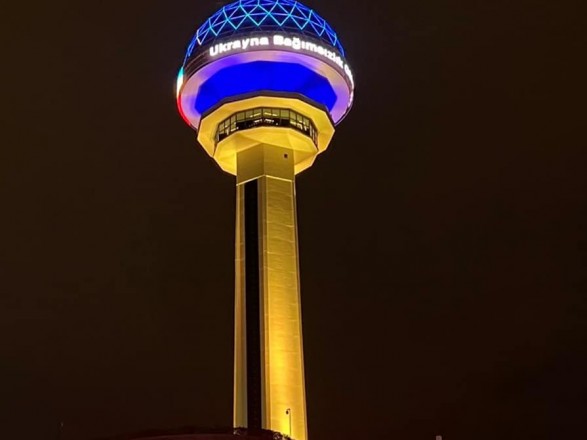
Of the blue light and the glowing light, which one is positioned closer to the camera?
the blue light

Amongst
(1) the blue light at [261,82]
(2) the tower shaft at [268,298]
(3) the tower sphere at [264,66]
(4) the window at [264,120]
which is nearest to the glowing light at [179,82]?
(3) the tower sphere at [264,66]

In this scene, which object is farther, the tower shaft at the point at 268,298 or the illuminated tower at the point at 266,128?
the illuminated tower at the point at 266,128

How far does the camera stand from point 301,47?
59.6m

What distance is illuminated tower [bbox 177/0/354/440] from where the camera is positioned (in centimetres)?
5491

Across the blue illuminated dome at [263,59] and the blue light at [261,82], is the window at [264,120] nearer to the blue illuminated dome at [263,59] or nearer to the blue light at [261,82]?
the blue illuminated dome at [263,59]

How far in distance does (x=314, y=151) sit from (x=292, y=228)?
6.98 meters

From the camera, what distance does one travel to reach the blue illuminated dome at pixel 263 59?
195 ft

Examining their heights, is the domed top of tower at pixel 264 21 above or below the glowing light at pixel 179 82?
above

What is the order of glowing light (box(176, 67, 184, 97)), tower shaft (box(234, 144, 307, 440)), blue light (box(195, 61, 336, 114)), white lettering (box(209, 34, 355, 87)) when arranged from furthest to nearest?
glowing light (box(176, 67, 184, 97))
blue light (box(195, 61, 336, 114))
white lettering (box(209, 34, 355, 87))
tower shaft (box(234, 144, 307, 440))

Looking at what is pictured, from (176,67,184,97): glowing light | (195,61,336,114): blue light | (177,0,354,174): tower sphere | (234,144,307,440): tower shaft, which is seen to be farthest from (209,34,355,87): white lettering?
(234,144,307,440): tower shaft

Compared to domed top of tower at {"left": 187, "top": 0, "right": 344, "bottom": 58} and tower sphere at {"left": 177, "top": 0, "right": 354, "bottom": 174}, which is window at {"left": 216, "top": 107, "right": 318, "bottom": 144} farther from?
domed top of tower at {"left": 187, "top": 0, "right": 344, "bottom": 58}

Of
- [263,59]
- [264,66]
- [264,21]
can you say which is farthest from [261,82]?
[264,21]

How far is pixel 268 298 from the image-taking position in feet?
182

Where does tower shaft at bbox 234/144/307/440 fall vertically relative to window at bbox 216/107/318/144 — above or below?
below
